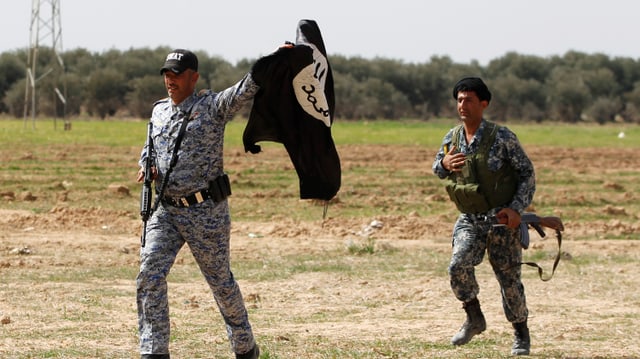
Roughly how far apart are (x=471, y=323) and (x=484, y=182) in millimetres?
1023

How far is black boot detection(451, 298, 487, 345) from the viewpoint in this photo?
8.27 metres

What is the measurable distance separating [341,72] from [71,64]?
19.3 m

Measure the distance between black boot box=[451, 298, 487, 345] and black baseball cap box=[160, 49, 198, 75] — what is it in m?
2.61

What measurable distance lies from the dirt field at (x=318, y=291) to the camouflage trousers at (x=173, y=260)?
867 millimetres

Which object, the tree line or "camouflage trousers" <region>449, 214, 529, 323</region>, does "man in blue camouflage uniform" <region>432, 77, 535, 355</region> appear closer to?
"camouflage trousers" <region>449, 214, 529, 323</region>

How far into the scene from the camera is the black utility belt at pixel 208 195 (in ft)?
22.9

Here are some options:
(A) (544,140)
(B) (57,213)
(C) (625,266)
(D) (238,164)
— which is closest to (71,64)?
(A) (544,140)

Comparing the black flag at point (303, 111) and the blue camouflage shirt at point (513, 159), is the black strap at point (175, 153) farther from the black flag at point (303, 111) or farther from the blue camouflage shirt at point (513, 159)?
the blue camouflage shirt at point (513, 159)

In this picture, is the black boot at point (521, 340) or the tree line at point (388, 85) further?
the tree line at point (388, 85)

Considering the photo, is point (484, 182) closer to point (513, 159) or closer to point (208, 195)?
point (513, 159)

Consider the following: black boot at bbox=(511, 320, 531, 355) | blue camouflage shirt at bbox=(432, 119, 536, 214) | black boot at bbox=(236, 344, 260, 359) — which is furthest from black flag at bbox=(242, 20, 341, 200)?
black boot at bbox=(511, 320, 531, 355)

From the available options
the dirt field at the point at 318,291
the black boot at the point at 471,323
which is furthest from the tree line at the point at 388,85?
the black boot at the point at 471,323

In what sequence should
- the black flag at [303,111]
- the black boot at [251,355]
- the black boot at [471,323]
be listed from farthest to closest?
1. the black boot at [471,323]
2. the black boot at [251,355]
3. the black flag at [303,111]

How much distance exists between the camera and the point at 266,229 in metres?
16.7
